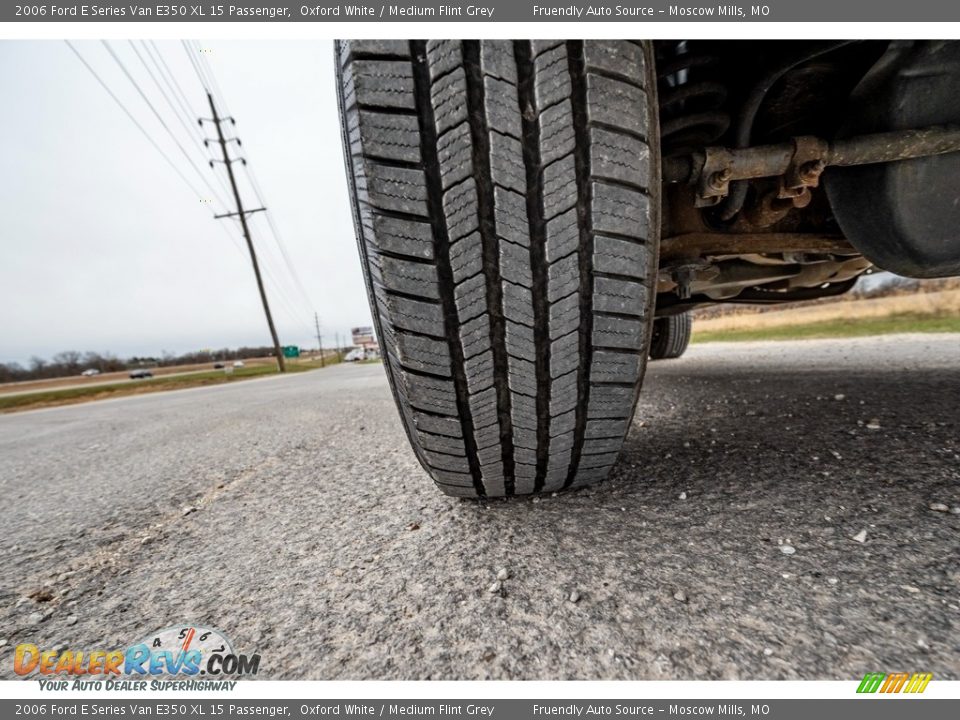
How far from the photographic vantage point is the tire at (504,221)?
53cm

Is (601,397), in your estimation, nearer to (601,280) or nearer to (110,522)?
(601,280)

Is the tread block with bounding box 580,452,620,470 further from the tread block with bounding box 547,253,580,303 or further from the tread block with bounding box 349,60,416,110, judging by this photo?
the tread block with bounding box 349,60,416,110

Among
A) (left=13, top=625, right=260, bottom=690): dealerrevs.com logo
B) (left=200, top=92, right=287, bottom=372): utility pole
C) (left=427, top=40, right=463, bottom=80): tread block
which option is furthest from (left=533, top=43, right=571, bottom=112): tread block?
(left=200, top=92, right=287, bottom=372): utility pole

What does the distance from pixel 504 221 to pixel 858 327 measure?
6.36m

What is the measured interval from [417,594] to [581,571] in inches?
9.2

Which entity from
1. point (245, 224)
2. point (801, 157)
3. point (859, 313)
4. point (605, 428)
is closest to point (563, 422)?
point (605, 428)

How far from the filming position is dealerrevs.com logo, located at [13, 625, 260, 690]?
0.46 m

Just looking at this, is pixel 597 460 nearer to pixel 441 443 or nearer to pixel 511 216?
pixel 441 443

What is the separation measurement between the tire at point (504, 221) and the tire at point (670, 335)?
2.42 metres

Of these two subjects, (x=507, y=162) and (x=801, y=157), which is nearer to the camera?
(x=507, y=162)

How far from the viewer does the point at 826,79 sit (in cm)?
73

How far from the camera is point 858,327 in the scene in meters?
4.89

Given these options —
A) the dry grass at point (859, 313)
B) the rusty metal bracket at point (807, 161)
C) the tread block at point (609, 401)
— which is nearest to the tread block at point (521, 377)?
the tread block at point (609, 401)
